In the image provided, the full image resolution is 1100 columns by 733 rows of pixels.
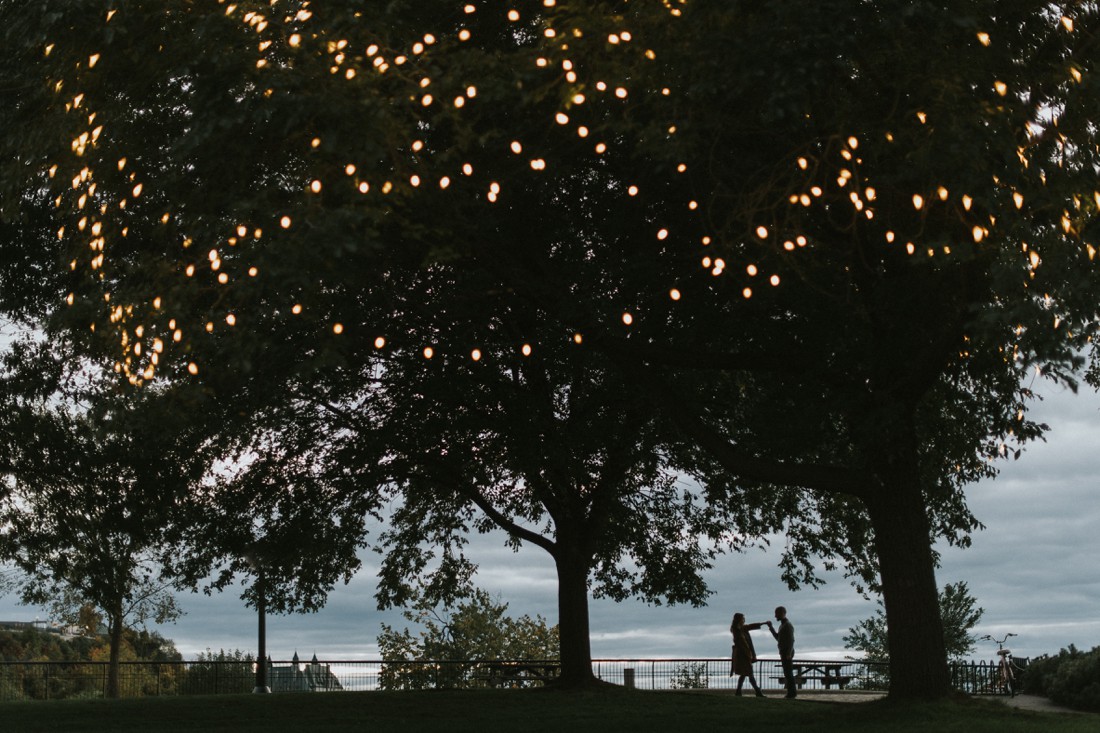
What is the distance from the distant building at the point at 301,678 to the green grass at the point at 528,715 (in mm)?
9282

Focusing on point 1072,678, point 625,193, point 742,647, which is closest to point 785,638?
point 742,647

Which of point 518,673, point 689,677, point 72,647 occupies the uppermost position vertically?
point 72,647

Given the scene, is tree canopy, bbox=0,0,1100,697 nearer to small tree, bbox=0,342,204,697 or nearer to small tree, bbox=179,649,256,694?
small tree, bbox=0,342,204,697

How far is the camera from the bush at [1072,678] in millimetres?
22031

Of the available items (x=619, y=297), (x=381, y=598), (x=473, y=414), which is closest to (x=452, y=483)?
(x=473, y=414)

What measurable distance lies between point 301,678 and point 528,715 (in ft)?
58.6

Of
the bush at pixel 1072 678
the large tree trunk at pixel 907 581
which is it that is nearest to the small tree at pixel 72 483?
the large tree trunk at pixel 907 581

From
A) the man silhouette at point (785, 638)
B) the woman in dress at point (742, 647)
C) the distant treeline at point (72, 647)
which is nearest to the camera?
the man silhouette at point (785, 638)

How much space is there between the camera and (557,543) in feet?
85.3

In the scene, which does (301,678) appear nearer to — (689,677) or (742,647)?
(689,677)

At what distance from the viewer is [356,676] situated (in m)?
35.6

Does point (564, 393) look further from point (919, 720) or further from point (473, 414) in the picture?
point (919, 720)

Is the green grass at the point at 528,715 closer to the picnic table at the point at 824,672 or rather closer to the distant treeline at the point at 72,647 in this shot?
the picnic table at the point at 824,672

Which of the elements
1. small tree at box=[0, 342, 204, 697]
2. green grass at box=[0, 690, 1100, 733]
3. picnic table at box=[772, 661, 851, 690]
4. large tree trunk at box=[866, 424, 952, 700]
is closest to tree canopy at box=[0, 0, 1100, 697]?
large tree trunk at box=[866, 424, 952, 700]
